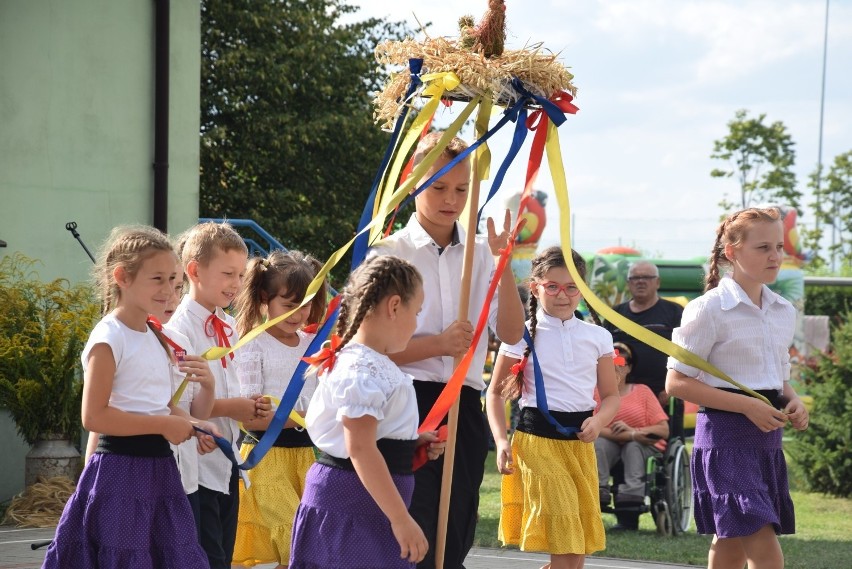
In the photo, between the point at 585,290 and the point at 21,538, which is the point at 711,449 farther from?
the point at 21,538

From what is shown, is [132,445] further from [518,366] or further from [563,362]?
[563,362]

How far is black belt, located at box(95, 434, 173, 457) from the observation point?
416cm

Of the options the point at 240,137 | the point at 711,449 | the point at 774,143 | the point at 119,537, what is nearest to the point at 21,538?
the point at 119,537

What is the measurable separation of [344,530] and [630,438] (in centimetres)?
598

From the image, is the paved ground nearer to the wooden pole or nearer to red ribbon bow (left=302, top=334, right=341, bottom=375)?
the wooden pole

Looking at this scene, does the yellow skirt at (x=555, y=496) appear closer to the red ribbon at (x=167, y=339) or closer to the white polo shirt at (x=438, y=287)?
the white polo shirt at (x=438, y=287)

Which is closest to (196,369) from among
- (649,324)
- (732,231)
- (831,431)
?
(732,231)

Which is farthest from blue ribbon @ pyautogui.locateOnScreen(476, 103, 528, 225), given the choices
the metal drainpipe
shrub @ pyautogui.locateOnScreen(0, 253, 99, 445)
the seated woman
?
the metal drainpipe

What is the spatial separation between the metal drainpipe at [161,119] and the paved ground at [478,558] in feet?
14.3

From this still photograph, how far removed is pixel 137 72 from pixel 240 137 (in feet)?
47.5

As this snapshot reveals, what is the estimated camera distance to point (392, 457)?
144 inches

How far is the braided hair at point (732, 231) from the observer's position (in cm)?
509

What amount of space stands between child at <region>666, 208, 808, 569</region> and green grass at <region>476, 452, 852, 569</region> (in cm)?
314

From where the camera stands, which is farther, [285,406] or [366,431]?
[285,406]
